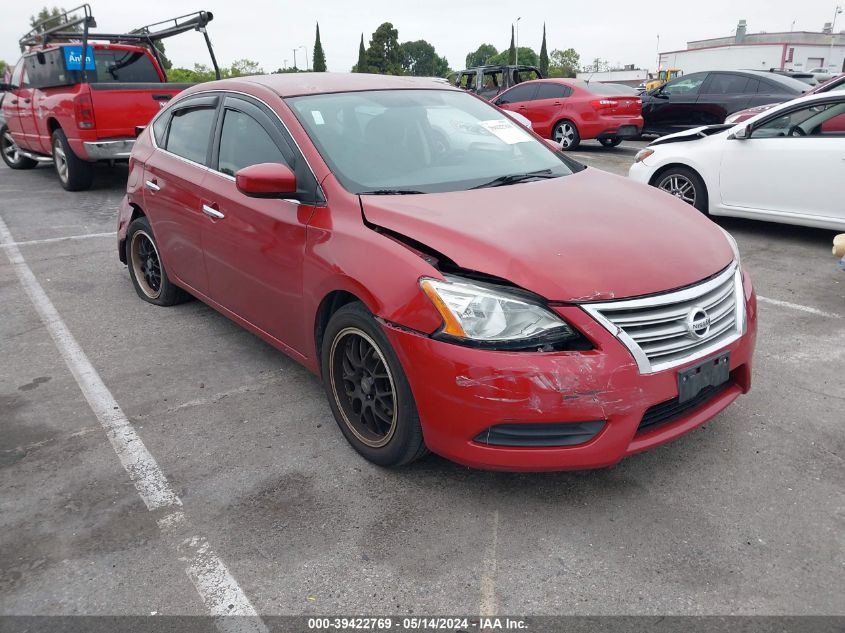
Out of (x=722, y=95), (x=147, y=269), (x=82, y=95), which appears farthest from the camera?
(x=722, y=95)

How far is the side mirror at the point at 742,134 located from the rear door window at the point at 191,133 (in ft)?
16.8

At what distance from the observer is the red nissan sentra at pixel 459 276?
254cm

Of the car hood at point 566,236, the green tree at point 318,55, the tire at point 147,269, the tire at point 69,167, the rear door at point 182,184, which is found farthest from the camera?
the green tree at point 318,55

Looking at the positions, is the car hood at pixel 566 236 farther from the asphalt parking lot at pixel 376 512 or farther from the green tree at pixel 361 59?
the green tree at pixel 361 59

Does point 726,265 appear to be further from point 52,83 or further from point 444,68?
point 444,68

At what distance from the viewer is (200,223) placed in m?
4.12

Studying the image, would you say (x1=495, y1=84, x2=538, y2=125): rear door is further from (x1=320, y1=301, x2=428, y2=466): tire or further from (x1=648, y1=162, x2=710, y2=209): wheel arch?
(x1=320, y1=301, x2=428, y2=466): tire

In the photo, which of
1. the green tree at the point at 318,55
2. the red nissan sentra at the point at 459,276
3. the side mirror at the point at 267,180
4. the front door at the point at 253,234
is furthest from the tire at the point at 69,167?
the green tree at the point at 318,55

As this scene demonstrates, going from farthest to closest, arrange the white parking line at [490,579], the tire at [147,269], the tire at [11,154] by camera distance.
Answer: the tire at [11,154]
the tire at [147,269]
the white parking line at [490,579]

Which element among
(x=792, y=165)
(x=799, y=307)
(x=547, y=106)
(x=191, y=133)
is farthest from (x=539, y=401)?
(x=547, y=106)

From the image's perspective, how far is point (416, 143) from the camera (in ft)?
11.9

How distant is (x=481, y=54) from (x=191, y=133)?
150387 millimetres

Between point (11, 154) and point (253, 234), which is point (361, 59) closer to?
point (11, 154)

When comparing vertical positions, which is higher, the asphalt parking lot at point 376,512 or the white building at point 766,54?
the white building at point 766,54
